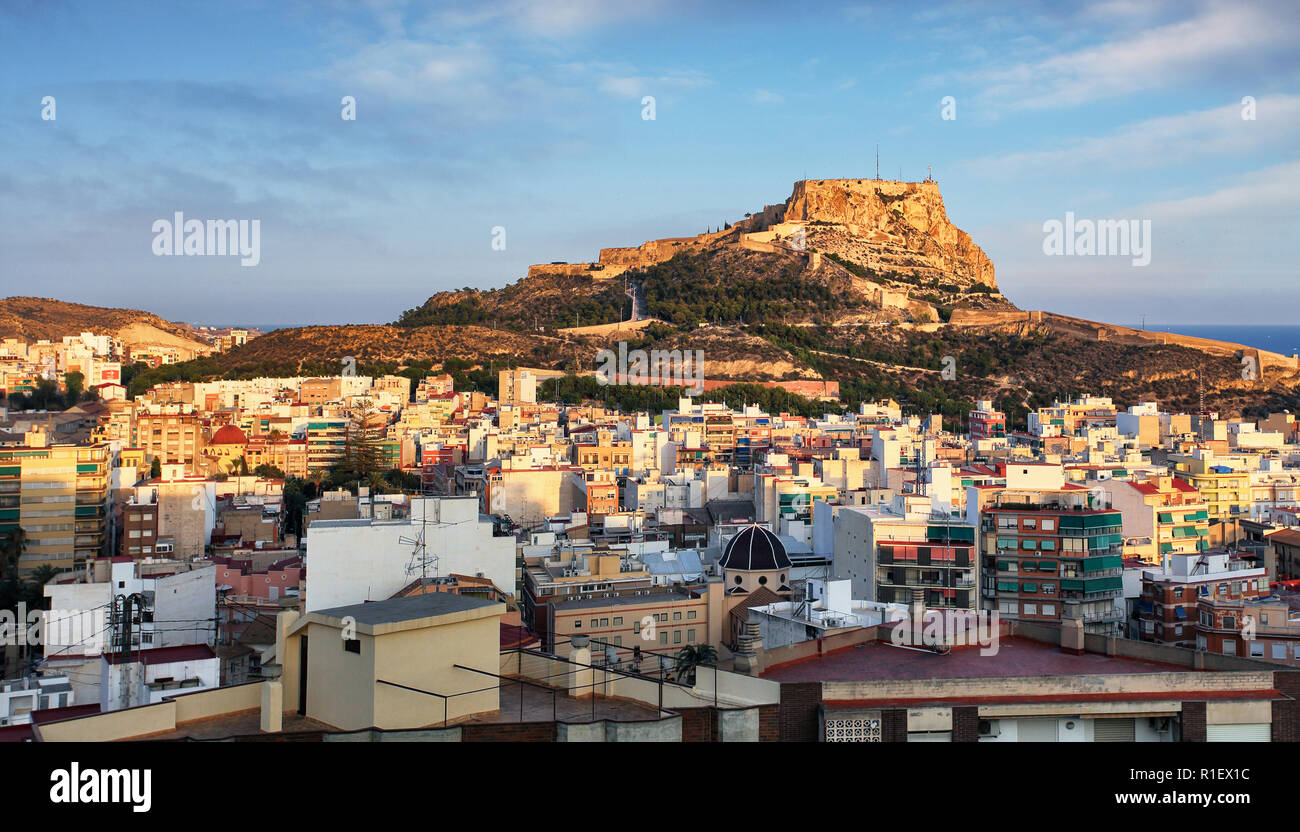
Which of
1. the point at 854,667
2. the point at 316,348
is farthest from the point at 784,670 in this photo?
the point at 316,348

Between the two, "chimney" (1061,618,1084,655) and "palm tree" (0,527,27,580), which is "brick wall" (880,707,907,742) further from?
"palm tree" (0,527,27,580)

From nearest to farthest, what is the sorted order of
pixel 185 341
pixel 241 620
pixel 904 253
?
pixel 241 620
pixel 904 253
pixel 185 341

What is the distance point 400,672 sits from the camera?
21.2 ft

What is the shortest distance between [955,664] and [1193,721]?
147 cm

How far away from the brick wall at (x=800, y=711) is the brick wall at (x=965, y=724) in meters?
0.73

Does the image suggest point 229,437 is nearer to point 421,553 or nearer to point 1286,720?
point 421,553

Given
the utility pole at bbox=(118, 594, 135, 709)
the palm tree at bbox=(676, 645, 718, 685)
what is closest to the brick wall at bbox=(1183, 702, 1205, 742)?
the palm tree at bbox=(676, 645, 718, 685)

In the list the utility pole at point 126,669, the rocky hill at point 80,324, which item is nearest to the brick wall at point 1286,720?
the utility pole at point 126,669

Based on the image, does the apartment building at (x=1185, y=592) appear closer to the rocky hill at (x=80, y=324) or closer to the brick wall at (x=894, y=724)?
the brick wall at (x=894, y=724)
